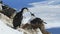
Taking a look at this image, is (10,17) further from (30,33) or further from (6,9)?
(30,33)

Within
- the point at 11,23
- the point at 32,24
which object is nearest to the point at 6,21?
the point at 11,23

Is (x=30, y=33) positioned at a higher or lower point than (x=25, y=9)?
lower

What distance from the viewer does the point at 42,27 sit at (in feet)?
35.3

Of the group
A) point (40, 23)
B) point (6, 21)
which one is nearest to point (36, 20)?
point (40, 23)

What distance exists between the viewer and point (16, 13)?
11.5 meters

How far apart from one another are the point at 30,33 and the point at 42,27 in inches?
22.2

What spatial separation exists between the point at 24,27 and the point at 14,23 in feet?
1.51

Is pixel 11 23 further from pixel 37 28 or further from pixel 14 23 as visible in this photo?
pixel 37 28

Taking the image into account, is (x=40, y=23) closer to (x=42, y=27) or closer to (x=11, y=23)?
(x=42, y=27)

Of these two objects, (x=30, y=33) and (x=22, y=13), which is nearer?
(x=30, y=33)

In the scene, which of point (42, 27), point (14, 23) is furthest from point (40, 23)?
point (14, 23)

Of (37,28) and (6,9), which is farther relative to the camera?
(6,9)

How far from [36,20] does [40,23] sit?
154 millimetres

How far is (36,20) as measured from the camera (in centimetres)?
1074
